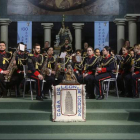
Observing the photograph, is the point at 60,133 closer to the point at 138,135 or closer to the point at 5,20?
the point at 138,135

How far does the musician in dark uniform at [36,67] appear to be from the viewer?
9234mm

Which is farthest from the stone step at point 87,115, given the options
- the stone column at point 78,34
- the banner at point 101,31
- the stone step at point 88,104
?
the stone column at point 78,34

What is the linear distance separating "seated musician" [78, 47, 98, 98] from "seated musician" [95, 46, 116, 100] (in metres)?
0.16

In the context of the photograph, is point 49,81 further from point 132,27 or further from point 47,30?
point 47,30

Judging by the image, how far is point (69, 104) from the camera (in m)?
7.87

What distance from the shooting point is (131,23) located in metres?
20.2

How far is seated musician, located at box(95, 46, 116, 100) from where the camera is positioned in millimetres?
9398

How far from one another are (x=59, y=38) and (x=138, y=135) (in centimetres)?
1195

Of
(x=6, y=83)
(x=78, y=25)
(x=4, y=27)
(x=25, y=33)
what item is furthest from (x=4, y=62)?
(x=78, y=25)

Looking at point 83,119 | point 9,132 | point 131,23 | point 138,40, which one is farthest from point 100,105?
point 138,40

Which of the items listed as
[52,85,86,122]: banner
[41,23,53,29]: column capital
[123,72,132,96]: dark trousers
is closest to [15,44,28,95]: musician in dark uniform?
[52,85,86,122]: banner

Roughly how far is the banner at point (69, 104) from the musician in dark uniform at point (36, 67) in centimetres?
126

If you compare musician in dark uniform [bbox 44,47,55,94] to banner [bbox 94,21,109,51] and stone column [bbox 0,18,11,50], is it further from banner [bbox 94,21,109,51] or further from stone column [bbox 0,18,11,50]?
stone column [bbox 0,18,11,50]

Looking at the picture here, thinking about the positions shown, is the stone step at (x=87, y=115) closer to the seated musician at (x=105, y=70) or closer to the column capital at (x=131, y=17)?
the seated musician at (x=105, y=70)
